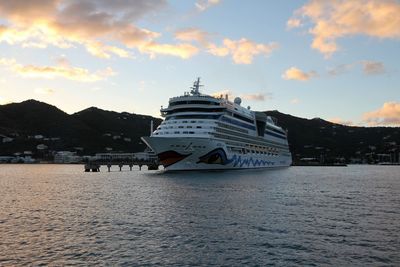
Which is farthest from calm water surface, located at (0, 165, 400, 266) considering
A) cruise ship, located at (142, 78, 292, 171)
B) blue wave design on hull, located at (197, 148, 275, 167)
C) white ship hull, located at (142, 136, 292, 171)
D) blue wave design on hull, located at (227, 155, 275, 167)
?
blue wave design on hull, located at (227, 155, 275, 167)

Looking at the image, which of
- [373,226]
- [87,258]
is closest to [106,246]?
[87,258]

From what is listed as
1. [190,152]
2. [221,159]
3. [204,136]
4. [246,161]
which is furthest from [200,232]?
[246,161]

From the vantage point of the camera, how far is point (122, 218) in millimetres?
34531

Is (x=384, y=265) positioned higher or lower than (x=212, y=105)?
lower

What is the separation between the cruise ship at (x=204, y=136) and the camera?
88375 mm

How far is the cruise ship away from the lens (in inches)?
3479

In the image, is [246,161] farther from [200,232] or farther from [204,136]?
[200,232]

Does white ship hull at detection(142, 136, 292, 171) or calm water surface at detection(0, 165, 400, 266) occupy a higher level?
white ship hull at detection(142, 136, 292, 171)

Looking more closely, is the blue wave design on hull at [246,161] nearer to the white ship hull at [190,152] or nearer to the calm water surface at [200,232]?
the white ship hull at [190,152]

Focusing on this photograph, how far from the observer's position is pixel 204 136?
3558 inches

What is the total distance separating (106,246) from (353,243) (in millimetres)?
A: 14445

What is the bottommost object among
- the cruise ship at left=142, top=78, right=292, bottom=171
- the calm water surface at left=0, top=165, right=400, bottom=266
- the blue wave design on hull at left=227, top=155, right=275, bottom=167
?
the calm water surface at left=0, top=165, right=400, bottom=266

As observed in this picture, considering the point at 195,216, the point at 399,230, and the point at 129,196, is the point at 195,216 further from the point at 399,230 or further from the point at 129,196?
the point at 129,196

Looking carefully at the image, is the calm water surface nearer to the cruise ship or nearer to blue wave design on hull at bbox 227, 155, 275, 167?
the cruise ship
